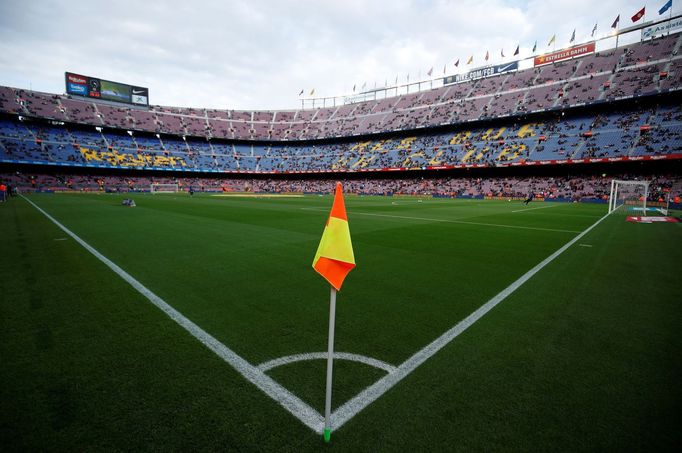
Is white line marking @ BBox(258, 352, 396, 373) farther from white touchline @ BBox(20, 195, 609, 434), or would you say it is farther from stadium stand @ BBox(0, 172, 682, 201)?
stadium stand @ BBox(0, 172, 682, 201)

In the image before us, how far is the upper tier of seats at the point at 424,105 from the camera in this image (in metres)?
47.5

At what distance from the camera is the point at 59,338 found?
3.37 m

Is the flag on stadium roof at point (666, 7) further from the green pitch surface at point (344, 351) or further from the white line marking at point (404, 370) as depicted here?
the white line marking at point (404, 370)

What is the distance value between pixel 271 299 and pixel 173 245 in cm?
514

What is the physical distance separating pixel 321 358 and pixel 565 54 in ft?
246

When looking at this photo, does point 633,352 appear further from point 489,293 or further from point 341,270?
point 341,270

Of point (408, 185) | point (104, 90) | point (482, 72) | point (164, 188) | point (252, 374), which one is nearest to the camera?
point (252, 374)

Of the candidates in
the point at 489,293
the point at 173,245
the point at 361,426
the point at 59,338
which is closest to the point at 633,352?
the point at 489,293

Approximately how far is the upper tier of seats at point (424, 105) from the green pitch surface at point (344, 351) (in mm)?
57299

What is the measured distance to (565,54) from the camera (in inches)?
2263

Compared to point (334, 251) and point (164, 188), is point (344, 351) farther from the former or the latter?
point (164, 188)

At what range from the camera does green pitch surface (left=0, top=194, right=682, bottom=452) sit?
2.13 meters

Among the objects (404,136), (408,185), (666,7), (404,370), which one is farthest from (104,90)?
(666,7)

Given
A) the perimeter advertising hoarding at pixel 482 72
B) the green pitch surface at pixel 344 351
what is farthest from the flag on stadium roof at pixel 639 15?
the green pitch surface at pixel 344 351
